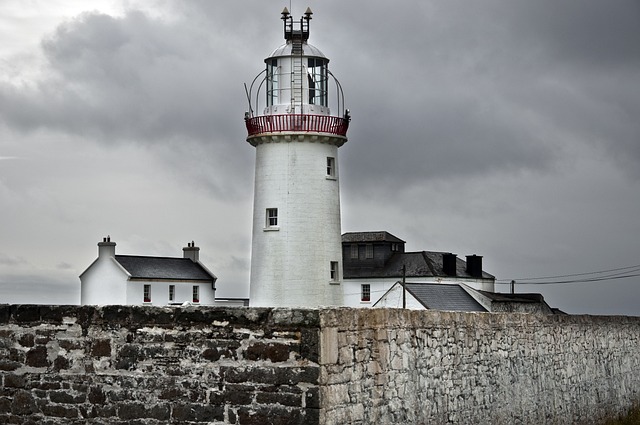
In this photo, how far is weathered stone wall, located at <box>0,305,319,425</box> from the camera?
9.94 metres

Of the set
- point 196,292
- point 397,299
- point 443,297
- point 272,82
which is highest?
point 272,82

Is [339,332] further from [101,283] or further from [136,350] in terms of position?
[101,283]

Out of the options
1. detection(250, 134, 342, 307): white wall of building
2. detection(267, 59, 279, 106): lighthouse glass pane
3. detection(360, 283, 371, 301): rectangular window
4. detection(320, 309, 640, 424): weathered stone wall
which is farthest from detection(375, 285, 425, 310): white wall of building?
detection(320, 309, 640, 424): weathered stone wall

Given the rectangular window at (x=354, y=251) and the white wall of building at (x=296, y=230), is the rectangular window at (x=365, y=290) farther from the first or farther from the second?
the white wall of building at (x=296, y=230)

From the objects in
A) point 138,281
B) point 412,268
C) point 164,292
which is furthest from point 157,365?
point 412,268

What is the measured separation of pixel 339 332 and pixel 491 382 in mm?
4660

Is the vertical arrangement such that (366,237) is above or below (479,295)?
above

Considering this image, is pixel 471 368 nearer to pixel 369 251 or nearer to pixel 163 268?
pixel 163 268

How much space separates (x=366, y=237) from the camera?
2830 inches

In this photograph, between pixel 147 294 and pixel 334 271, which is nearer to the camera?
pixel 334 271

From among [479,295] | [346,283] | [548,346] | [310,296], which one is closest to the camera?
[548,346]

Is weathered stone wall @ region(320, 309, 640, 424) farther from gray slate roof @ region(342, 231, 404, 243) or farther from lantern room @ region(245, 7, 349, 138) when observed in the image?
gray slate roof @ region(342, 231, 404, 243)

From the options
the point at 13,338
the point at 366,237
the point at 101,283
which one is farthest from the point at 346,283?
the point at 13,338

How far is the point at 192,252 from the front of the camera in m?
69.1
